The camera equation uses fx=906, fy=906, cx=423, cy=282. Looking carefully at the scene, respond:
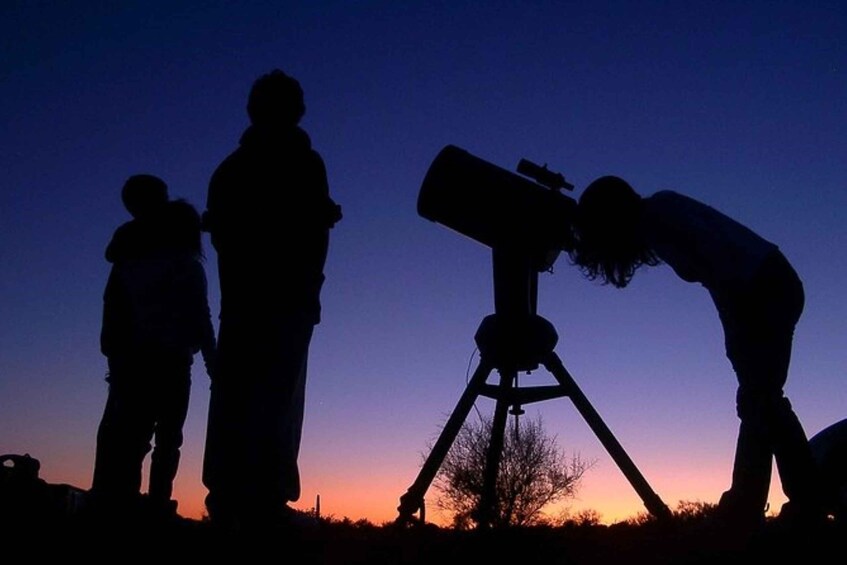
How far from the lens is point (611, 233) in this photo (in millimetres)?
5477

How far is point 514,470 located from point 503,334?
13.3 metres

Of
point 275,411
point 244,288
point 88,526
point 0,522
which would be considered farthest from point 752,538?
point 0,522

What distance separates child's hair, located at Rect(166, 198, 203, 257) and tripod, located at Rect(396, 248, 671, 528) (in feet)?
7.60

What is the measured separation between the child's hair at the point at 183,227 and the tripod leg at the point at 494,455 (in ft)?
8.45

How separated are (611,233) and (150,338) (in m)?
2.79

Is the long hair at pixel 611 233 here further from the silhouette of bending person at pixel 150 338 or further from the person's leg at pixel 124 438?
the person's leg at pixel 124 438

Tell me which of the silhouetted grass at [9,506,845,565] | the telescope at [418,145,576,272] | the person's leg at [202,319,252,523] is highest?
the telescope at [418,145,576,272]

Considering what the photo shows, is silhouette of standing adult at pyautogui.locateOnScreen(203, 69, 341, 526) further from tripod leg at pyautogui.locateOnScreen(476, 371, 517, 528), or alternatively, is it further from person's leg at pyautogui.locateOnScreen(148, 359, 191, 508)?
tripod leg at pyautogui.locateOnScreen(476, 371, 517, 528)

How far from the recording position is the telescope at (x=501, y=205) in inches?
268

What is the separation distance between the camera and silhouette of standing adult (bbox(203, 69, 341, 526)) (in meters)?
4.20

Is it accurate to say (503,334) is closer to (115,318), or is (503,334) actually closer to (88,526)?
(115,318)

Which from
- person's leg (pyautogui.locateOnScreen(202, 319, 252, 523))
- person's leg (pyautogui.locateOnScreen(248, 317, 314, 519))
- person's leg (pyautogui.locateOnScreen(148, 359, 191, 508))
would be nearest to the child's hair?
person's leg (pyautogui.locateOnScreen(148, 359, 191, 508))

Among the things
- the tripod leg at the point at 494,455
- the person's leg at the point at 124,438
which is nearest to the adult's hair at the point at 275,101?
the person's leg at the point at 124,438

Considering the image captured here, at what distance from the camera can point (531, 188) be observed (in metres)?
6.95
